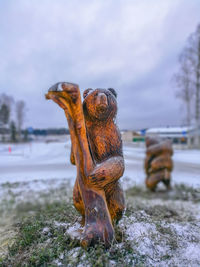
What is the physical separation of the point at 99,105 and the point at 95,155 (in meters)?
0.51

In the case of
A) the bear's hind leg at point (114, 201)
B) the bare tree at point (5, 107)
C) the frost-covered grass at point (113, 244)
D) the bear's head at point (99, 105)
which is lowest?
the frost-covered grass at point (113, 244)

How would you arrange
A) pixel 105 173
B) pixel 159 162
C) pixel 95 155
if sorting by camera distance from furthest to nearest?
1. pixel 159 162
2. pixel 95 155
3. pixel 105 173

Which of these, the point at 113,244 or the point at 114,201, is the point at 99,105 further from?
the point at 113,244

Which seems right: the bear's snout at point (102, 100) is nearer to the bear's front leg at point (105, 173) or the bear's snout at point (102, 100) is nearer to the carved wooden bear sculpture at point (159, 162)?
the bear's front leg at point (105, 173)

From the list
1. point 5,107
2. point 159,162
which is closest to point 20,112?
point 5,107

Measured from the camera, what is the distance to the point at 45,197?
14.4ft

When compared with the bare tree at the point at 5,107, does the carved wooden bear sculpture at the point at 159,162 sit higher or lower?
lower

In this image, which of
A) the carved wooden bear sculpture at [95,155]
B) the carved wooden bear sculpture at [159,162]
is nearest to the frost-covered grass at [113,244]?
the carved wooden bear sculpture at [95,155]

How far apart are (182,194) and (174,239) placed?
2646 millimetres

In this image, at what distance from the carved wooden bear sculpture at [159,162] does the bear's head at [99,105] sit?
2.97 meters

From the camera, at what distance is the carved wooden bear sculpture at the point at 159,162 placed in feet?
14.7

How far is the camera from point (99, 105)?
1.76m

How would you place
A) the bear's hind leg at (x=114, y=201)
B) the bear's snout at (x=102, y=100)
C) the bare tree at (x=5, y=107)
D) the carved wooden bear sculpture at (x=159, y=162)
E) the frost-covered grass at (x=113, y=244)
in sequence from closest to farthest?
the frost-covered grass at (x=113, y=244), the bear's snout at (x=102, y=100), the bear's hind leg at (x=114, y=201), the carved wooden bear sculpture at (x=159, y=162), the bare tree at (x=5, y=107)

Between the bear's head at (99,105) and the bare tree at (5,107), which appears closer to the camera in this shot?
the bear's head at (99,105)
